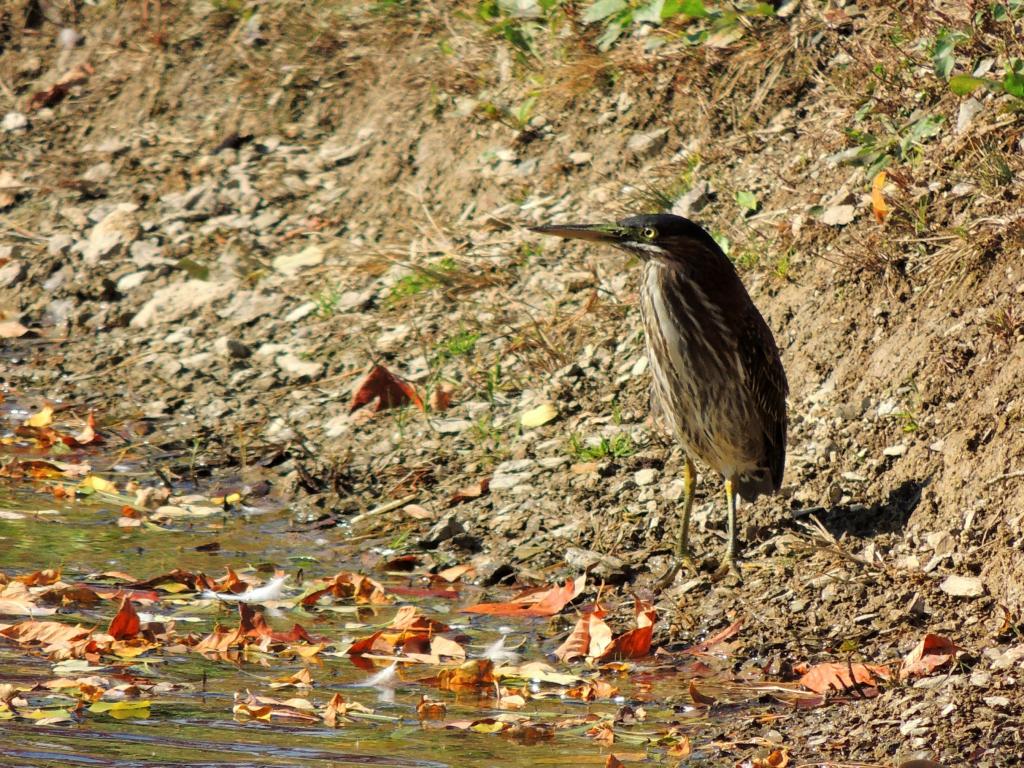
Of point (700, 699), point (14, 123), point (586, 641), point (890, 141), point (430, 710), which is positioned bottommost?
point (586, 641)

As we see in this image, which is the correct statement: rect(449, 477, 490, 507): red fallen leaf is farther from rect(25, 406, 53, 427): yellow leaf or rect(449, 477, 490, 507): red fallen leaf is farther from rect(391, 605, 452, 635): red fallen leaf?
rect(25, 406, 53, 427): yellow leaf

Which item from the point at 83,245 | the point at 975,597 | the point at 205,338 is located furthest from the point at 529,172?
the point at 975,597

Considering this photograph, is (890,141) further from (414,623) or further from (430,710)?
(430,710)

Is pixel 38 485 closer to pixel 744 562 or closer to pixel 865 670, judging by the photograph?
pixel 744 562

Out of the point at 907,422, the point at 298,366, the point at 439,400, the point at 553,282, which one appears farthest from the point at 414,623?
the point at 553,282

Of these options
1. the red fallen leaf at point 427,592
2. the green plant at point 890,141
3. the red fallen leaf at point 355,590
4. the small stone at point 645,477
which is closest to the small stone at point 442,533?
the red fallen leaf at point 427,592

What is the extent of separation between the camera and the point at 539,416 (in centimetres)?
704

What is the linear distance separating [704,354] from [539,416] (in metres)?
1.35

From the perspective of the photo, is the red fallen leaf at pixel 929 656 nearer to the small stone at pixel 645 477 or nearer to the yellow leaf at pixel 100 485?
the small stone at pixel 645 477

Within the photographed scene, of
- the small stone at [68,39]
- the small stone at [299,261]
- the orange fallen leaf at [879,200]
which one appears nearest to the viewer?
the orange fallen leaf at [879,200]

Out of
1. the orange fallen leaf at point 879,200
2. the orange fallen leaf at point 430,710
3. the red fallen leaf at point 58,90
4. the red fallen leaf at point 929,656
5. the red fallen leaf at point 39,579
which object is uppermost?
the orange fallen leaf at point 879,200

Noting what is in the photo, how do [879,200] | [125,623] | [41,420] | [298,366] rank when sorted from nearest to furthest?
[125,623] < [879,200] < [41,420] < [298,366]

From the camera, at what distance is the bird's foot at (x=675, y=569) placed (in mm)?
5793

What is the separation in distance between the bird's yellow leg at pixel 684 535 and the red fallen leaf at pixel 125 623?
1962 millimetres
